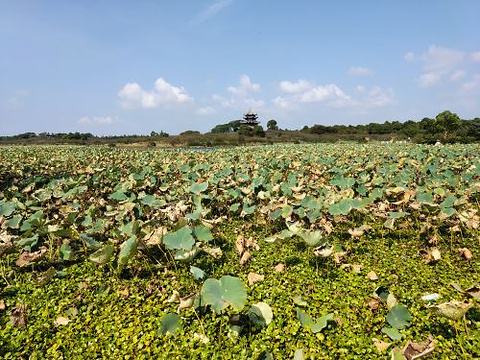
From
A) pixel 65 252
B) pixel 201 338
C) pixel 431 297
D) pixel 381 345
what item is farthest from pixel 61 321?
pixel 431 297

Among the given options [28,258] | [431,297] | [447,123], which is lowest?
[431,297]

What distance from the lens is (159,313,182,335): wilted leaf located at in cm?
263

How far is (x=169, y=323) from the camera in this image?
8.73ft

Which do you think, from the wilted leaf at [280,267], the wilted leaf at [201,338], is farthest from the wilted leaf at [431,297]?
the wilted leaf at [201,338]

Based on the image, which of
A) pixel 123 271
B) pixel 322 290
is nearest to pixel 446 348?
pixel 322 290

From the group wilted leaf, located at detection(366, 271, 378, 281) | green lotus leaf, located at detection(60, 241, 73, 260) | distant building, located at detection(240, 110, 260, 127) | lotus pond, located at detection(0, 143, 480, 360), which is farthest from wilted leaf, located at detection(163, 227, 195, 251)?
distant building, located at detection(240, 110, 260, 127)

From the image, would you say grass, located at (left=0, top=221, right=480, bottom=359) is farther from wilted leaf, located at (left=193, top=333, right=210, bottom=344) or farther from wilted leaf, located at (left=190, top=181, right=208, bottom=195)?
wilted leaf, located at (left=190, top=181, right=208, bottom=195)

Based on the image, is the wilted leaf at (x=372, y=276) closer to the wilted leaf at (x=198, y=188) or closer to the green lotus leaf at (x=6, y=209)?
the wilted leaf at (x=198, y=188)

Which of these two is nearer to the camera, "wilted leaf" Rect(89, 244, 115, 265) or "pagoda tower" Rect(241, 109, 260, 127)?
"wilted leaf" Rect(89, 244, 115, 265)

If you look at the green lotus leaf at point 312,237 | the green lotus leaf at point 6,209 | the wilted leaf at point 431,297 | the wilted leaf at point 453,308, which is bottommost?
the wilted leaf at point 431,297

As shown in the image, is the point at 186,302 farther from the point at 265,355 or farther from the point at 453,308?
the point at 453,308

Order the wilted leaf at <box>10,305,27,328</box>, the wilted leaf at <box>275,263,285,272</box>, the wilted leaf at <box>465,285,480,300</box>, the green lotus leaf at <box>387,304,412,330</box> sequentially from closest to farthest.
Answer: the wilted leaf at <box>465,285,480,300</box> < the green lotus leaf at <box>387,304,412,330</box> < the wilted leaf at <box>10,305,27,328</box> < the wilted leaf at <box>275,263,285,272</box>

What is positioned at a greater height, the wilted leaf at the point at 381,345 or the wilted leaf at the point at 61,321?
the wilted leaf at the point at 381,345

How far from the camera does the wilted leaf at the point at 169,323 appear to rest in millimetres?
2629
